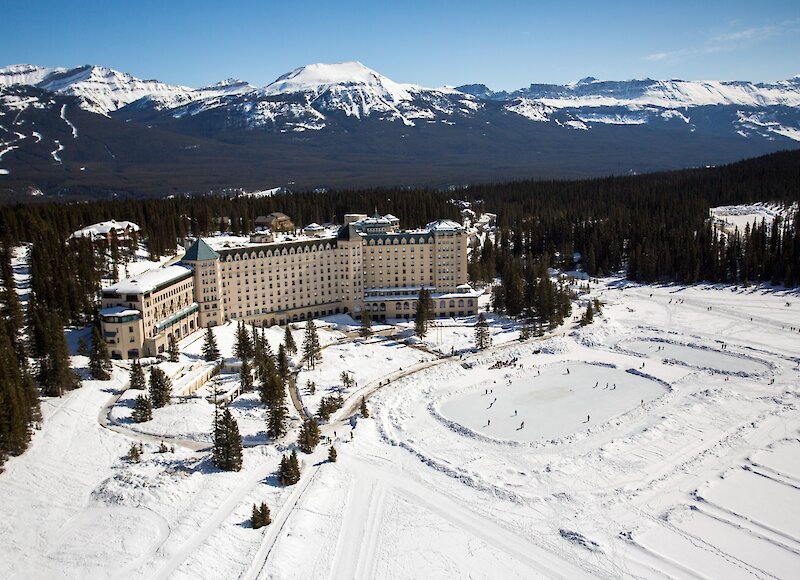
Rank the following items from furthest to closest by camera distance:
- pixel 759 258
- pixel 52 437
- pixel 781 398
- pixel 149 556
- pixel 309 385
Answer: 1. pixel 759 258
2. pixel 309 385
3. pixel 781 398
4. pixel 52 437
5. pixel 149 556

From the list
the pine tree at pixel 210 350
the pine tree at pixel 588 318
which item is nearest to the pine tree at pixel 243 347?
the pine tree at pixel 210 350

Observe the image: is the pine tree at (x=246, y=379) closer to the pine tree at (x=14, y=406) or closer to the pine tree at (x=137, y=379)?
the pine tree at (x=137, y=379)

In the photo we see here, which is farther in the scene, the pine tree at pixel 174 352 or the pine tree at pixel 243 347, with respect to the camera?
the pine tree at pixel 243 347

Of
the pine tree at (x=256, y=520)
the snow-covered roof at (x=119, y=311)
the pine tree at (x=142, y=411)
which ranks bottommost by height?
the pine tree at (x=256, y=520)

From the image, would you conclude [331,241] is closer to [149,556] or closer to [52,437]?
[52,437]

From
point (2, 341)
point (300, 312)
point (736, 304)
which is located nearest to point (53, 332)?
point (2, 341)

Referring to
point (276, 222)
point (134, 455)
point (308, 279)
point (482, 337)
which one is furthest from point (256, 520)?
point (276, 222)
